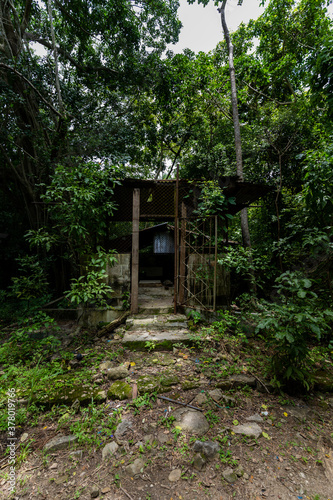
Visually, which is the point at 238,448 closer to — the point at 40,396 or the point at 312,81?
the point at 40,396

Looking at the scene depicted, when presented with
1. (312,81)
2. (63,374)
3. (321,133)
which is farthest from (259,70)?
(63,374)

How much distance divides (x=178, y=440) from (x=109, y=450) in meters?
0.72

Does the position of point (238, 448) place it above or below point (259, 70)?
below

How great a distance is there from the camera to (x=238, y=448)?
2.05 metres

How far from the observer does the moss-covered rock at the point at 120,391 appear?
103 inches

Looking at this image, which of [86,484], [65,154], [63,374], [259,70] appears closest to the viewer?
[86,484]

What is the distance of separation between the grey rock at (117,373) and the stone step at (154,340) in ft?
1.91

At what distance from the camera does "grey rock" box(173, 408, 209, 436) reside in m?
2.20

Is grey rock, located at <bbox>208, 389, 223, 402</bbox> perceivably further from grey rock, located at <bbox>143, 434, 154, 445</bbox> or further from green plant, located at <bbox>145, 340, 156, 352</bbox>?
green plant, located at <bbox>145, 340, 156, 352</bbox>

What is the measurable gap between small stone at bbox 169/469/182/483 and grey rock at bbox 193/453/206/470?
0.16 meters

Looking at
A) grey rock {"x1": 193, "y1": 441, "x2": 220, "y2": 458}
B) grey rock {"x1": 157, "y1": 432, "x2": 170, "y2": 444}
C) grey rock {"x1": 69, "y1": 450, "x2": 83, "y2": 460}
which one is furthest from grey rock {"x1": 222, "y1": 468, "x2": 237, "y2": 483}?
grey rock {"x1": 69, "y1": 450, "x2": 83, "y2": 460}

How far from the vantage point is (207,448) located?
1.99 metres

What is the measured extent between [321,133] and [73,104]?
26.9ft

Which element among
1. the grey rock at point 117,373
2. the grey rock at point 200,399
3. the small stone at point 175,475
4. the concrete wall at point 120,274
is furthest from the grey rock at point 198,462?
the concrete wall at point 120,274
